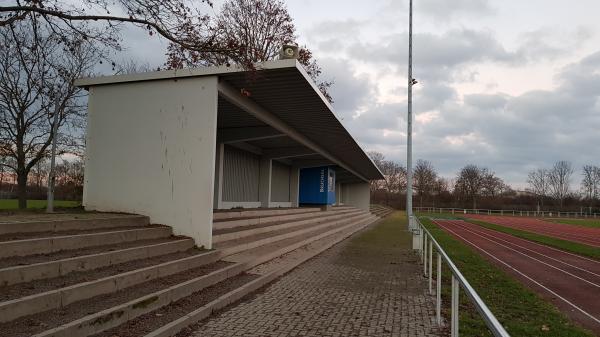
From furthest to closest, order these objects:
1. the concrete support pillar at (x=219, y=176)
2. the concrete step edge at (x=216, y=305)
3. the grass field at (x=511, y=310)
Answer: the concrete support pillar at (x=219, y=176) < the grass field at (x=511, y=310) < the concrete step edge at (x=216, y=305)

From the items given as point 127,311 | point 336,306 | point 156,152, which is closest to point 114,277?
point 127,311

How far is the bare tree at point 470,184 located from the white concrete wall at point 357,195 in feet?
146

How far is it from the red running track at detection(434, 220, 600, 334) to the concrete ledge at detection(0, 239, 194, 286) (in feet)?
23.5

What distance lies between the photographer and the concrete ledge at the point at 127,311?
4512mm

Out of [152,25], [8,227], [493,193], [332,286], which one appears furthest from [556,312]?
[493,193]

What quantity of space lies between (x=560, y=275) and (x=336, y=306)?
342 inches

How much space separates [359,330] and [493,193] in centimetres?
10043

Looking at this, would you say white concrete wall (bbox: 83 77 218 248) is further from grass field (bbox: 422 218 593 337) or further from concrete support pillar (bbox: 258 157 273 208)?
concrete support pillar (bbox: 258 157 273 208)

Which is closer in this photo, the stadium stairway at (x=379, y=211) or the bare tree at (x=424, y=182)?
the stadium stairway at (x=379, y=211)

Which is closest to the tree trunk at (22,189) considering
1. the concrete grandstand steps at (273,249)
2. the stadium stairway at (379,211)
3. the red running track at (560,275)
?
the concrete grandstand steps at (273,249)

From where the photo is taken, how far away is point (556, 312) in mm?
7836

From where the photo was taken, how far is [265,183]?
2102 cm

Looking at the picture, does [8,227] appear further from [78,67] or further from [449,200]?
[449,200]

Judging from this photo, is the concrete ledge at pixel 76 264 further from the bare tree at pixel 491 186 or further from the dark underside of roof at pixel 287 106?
the bare tree at pixel 491 186
